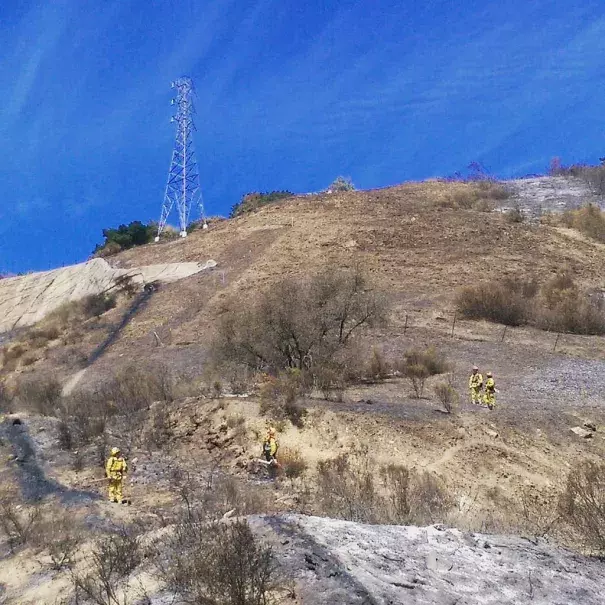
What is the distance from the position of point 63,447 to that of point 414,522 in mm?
8853

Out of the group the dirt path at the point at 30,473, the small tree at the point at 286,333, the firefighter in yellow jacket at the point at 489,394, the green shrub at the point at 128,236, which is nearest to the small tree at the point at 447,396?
the firefighter in yellow jacket at the point at 489,394

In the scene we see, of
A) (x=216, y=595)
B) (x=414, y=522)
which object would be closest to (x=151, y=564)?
(x=216, y=595)

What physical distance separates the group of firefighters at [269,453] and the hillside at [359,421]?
320 mm

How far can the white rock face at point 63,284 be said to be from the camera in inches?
1389

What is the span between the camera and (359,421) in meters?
14.7

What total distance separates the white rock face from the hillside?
3.25 ft

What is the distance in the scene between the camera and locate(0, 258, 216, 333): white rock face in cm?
3528

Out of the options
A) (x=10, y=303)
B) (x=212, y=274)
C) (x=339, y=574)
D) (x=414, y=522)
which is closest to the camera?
(x=339, y=574)

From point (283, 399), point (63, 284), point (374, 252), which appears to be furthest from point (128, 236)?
point (283, 399)

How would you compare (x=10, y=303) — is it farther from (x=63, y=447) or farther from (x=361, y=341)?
(x=63, y=447)

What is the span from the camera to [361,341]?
22.6 metres

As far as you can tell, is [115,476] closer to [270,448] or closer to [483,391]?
[270,448]

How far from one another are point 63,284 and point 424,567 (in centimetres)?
3723

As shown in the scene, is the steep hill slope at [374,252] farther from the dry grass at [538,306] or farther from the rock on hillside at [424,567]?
the rock on hillside at [424,567]
